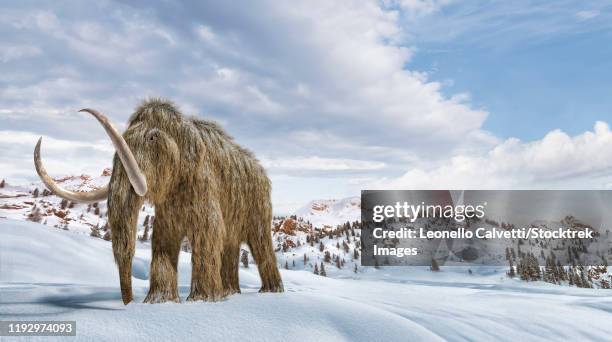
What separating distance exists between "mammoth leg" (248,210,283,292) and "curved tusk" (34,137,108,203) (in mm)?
2208

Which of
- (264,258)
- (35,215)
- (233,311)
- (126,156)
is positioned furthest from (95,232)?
(233,311)

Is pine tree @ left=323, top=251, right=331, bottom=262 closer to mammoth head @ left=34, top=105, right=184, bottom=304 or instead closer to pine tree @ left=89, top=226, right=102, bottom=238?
pine tree @ left=89, top=226, right=102, bottom=238

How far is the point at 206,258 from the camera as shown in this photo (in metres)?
4.76

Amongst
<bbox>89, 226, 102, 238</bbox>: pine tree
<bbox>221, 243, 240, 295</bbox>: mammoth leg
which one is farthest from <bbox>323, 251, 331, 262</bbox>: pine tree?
<bbox>221, 243, 240, 295</bbox>: mammoth leg

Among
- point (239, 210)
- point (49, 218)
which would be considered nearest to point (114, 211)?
point (239, 210)

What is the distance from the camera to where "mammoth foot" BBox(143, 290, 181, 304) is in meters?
4.40

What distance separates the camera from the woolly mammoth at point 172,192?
4.22m

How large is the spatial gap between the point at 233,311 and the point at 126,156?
6.09ft

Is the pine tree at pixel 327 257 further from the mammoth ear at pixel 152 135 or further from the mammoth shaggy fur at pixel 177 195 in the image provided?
the mammoth ear at pixel 152 135

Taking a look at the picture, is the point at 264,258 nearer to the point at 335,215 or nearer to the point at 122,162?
the point at 122,162

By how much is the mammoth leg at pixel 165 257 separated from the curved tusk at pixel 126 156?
75cm

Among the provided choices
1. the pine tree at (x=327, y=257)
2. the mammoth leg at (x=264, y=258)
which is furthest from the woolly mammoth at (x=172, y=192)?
the pine tree at (x=327, y=257)

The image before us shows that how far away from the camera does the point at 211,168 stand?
16.7 ft

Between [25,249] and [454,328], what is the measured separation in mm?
6323
